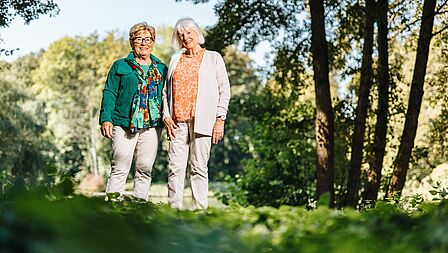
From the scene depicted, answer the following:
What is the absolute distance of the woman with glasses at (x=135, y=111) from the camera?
5.85m

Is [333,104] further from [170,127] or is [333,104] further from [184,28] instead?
[170,127]

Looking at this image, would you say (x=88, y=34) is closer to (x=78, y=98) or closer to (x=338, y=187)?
(x=78, y=98)

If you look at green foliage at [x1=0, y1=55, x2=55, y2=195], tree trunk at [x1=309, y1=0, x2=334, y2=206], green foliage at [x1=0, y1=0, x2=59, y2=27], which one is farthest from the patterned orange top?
green foliage at [x1=0, y1=55, x2=55, y2=195]

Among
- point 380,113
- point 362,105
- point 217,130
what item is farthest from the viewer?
point 380,113

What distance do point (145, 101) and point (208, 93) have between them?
53cm

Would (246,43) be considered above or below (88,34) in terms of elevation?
below

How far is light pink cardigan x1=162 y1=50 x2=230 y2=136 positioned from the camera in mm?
5656

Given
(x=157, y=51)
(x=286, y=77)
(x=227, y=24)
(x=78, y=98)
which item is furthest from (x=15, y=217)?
(x=78, y=98)

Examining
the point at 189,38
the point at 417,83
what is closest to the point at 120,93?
the point at 189,38

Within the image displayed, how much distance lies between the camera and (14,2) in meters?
13.2

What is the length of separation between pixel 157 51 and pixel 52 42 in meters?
9.31

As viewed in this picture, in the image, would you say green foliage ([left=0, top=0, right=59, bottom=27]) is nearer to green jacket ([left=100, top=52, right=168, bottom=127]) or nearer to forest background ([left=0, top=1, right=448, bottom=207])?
forest background ([left=0, top=1, right=448, bottom=207])

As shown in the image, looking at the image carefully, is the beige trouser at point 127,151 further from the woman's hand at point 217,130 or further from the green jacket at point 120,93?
the woman's hand at point 217,130

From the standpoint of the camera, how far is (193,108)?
225 inches
